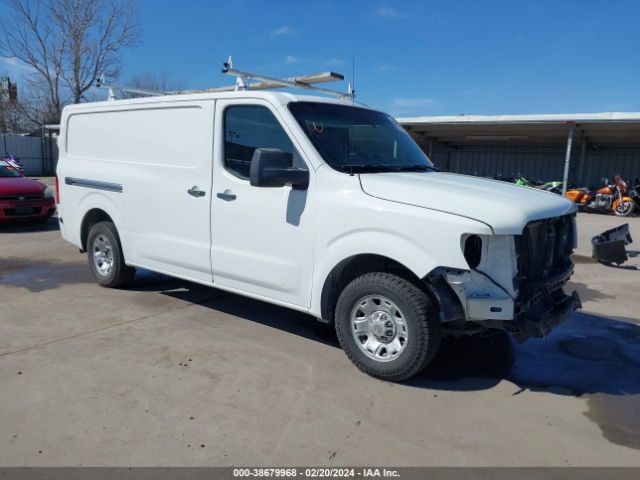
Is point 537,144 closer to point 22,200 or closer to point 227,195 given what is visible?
point 22,200

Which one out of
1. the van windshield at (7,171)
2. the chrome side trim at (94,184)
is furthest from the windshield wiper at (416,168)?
the van windshield at (7,171)

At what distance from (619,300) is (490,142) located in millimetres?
18528

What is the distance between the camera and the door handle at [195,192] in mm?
4992

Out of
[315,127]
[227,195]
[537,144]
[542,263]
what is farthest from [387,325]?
[537,144]

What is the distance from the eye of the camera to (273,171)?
13.3 ft

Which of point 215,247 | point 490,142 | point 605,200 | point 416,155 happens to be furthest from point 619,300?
point 490,142

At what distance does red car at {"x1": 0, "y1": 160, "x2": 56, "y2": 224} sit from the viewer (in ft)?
35.7

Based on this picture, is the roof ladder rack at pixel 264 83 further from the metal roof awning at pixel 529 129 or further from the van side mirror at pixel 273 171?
the metal roof awning at pixel 529 129

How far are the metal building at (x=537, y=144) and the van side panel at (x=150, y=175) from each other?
1499 centimetres

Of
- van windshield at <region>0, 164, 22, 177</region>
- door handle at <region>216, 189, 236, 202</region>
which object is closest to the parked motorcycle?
door handle at <region>216, 189, 236, 202</region>

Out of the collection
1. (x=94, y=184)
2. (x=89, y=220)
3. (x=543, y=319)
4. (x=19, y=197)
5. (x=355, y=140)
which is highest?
(x=355, y=140)

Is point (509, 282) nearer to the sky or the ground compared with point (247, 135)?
nearer to the ground

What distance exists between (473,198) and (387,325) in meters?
1.14

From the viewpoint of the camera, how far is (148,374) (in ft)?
13.3
